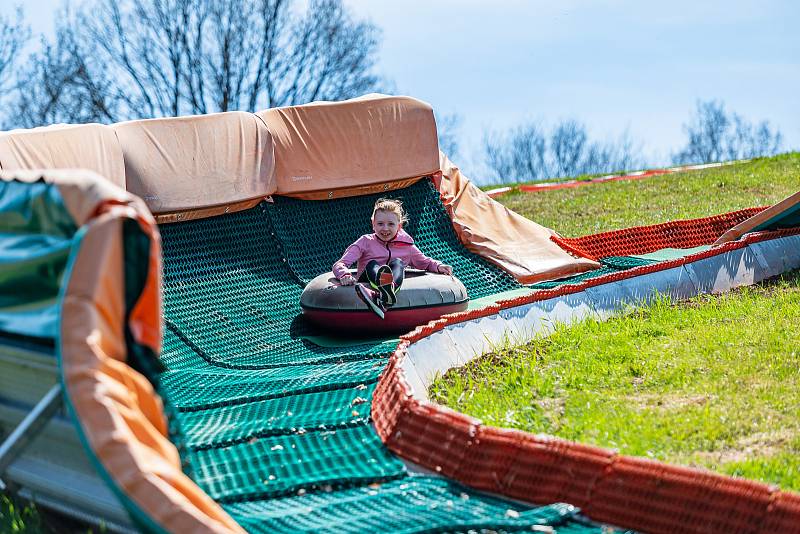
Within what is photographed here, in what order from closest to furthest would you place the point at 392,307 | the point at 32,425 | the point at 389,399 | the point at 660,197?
the point at 32,425 → the point at 389,399 → the point at 392,307 → the point at 660,197

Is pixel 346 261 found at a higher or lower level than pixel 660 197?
higher

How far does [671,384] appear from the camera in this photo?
495cm

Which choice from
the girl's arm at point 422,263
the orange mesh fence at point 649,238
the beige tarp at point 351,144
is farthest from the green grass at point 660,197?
the girl's arm at point 422,263

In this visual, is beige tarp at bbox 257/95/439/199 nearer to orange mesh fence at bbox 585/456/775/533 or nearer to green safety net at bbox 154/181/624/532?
green safety net at bbox 154/181/624/532

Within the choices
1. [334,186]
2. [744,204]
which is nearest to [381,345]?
[334,186]

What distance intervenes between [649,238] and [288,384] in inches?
214

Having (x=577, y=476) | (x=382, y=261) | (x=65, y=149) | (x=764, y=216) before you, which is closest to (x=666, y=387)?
(x=577, y=476)

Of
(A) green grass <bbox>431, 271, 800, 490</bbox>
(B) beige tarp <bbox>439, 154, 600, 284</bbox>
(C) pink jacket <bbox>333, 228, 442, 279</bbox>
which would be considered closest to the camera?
(A) green grass <bbox>431, 271, 800, 490</bbox>

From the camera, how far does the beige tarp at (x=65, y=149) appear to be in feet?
23.1

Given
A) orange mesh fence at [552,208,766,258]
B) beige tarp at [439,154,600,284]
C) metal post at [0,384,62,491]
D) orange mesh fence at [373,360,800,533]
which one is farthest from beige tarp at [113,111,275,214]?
metal post at [0,384,62,491]

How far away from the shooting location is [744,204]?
1256 cm

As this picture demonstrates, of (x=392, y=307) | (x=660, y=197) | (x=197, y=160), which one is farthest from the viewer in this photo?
(x=660, y=197)

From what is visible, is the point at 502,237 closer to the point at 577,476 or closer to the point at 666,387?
the point at 666,387

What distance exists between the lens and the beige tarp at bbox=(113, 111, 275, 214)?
795 cm
